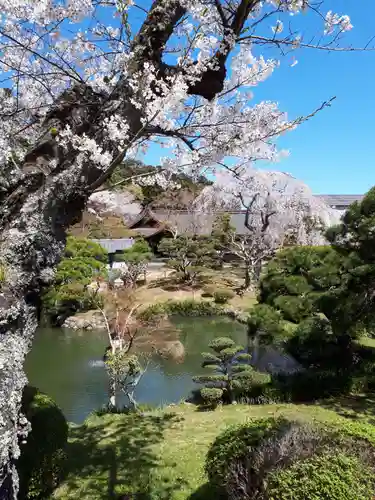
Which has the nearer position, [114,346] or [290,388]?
[290,388]

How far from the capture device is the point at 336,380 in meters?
7.16

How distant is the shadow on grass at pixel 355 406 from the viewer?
5.62 meters

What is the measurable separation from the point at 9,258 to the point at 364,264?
6.07 m

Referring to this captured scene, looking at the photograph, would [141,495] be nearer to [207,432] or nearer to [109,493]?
[109,493]

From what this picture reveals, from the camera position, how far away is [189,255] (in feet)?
63.8

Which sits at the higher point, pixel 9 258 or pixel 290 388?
pixel 9 258

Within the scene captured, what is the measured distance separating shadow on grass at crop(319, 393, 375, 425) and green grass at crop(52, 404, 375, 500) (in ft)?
0.91

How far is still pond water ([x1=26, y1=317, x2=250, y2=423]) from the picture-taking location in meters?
8.51

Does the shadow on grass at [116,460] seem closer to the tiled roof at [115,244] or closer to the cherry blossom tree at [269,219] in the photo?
the cherry blossom tree at [269,219]

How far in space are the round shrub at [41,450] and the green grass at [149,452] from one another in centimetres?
18

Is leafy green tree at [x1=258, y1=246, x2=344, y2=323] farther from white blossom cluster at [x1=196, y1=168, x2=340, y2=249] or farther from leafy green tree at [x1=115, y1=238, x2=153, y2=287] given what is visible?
leafy green tree at [x1=115, y1=238, x2=153, y2=287]

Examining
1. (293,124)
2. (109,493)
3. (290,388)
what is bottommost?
(290,388)

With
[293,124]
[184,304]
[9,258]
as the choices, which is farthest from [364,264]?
[184,304]

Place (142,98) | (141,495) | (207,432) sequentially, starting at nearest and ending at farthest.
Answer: (142,98), (141,495), (207,432)
